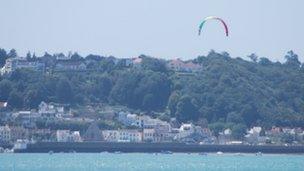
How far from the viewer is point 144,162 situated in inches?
4744

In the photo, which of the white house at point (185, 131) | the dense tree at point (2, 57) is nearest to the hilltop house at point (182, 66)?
the dense tree at point (2, 57)

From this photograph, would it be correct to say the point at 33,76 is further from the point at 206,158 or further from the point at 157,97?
the point at 206,158

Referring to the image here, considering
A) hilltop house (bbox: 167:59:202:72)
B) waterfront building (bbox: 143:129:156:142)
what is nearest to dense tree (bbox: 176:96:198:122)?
waterfront building (bbox: 143:129:156:142)

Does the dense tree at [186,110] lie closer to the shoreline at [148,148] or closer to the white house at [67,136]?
the shoreline at [148,148]

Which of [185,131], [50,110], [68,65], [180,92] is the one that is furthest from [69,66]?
[185,131]

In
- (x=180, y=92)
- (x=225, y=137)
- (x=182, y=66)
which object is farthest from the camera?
(x=182, y=66)

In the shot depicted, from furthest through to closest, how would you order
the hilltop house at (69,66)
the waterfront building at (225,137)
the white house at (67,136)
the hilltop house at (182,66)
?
the hilltop house at (182,66), the hilltop house at (69,66), the waterfront building at (225,137), the white house at (67,136)

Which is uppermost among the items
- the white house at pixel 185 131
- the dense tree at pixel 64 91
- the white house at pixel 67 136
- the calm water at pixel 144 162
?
the dense tree at pixel 64 91

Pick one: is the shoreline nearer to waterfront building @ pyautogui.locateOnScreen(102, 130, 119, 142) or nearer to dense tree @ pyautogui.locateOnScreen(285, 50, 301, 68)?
waterfront building @ pyautogui.locateOnScreen(102, 130, 119, 142)

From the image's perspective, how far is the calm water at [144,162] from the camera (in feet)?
355

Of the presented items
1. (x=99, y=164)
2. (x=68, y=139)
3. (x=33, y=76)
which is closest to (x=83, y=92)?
(x=33, y=76)

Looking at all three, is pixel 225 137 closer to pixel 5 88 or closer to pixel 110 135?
pixel 110 135

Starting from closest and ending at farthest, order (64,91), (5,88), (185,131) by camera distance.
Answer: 1. (185,131)
2. (64,91)
3. (5,88)

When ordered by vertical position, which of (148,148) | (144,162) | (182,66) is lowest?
(144,162)
